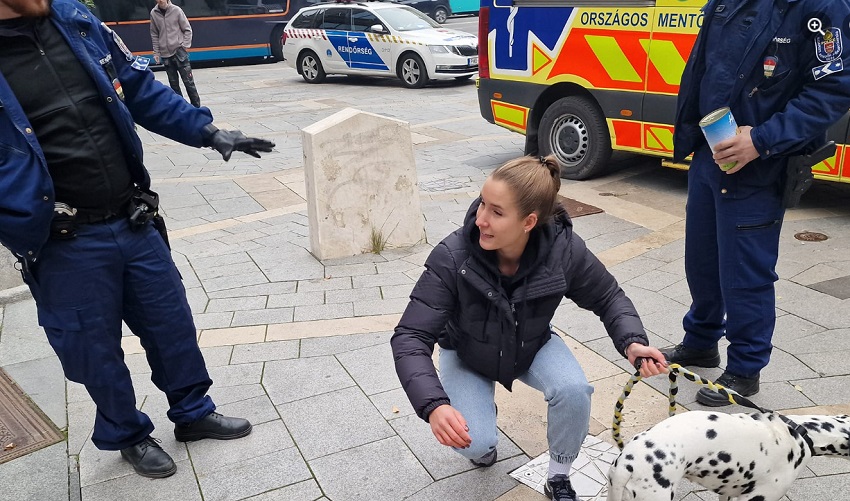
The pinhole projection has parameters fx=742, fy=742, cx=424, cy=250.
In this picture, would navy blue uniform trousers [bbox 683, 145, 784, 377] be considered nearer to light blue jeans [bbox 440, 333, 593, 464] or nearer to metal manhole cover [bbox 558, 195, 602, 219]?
light blue jeans [bbox 440, 333, 593, 464]

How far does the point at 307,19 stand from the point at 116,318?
44.0 ft

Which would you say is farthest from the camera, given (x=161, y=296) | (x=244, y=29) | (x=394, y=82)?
(x=244, y=29)

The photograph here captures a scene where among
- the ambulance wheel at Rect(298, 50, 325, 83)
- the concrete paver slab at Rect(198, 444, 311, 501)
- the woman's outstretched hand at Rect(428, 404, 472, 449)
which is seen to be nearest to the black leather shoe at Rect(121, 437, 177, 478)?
the concrete paver slab at Rect(198, 444, 311, 501)

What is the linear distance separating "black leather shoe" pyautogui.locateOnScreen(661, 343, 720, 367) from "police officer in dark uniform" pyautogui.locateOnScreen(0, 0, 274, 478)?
6.57ft

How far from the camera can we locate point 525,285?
2402 mm

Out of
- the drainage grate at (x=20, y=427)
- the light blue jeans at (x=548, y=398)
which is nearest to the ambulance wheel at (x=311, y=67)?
the drainage grate at (x=20, y=427)

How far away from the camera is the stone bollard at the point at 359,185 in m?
5.02

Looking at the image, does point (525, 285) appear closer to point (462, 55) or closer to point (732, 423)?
point (732, 423)

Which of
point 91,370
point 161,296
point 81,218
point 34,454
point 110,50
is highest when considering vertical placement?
point 110,50

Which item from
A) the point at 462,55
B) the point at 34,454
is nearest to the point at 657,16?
the point at 34,454

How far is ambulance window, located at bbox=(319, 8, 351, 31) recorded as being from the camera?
1440cm

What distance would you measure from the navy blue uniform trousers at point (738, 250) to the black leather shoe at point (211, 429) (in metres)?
2.10

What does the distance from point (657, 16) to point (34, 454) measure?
5.25 meters


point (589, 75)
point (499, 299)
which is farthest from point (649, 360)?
point (589, 75)
